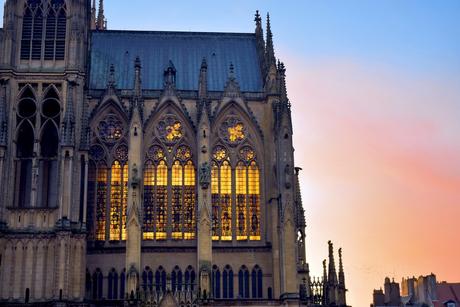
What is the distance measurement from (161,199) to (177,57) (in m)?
13.7

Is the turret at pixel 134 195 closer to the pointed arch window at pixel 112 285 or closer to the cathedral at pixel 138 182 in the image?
the cathedral at pixel 138 182

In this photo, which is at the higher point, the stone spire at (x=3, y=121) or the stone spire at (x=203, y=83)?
the stone spire at (x=203, y=83)

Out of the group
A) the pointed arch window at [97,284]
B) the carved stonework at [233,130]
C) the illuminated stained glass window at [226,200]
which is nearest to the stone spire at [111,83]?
the carved stonework at [233,130]

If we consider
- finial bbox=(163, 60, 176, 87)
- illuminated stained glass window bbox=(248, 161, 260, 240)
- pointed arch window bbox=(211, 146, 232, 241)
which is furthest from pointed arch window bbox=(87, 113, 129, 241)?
illuminated stained glass window bbox=(248, 161, 260, 240)

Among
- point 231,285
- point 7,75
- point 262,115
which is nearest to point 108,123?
point 7,75

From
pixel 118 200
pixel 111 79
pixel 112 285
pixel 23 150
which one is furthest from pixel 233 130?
pixel 23 150

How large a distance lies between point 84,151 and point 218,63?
1554cm

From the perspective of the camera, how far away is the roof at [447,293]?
8150 cm

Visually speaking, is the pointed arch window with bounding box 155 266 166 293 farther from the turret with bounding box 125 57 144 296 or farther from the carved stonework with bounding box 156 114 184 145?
the carved stonework with bounding box 156 114 184 145

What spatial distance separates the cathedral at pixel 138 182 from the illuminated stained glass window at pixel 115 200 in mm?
106

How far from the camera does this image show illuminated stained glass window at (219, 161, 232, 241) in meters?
56.6

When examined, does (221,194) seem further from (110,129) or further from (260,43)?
(260,43)

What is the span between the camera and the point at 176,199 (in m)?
56.8

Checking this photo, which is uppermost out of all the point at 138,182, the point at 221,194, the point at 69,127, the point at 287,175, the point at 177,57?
the point at 177,57
